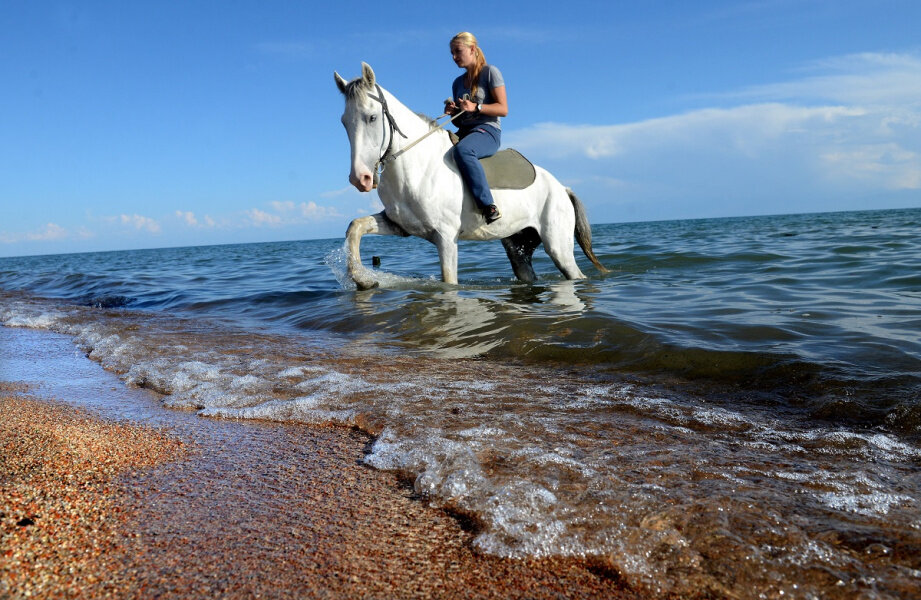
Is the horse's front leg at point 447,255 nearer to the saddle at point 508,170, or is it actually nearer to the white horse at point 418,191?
the white horse at point 418,191

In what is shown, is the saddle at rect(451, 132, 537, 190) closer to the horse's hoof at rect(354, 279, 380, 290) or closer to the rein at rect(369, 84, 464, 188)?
the rein at rect(369, 84, 464, 188)

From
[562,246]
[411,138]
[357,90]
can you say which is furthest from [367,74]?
[562,246]

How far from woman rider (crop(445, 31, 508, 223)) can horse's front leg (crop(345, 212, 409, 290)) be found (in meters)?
0.88

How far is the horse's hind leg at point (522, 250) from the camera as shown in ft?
24.5

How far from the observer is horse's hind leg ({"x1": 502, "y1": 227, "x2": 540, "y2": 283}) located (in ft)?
24.5

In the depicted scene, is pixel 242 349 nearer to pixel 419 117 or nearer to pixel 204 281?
pixel 419 117

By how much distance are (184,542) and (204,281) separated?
37.2ft

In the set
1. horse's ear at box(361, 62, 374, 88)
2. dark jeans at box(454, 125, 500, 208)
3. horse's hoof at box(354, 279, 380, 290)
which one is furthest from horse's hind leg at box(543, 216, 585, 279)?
horse's ear at box(361, 62, 374, 88)

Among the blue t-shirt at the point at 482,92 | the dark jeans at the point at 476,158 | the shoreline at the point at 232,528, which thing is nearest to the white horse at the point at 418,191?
the dark jeans at the point at 476,158

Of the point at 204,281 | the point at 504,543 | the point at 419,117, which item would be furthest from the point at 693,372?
the point at 204,281

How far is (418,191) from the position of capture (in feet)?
18.6

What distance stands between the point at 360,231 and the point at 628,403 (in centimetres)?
371

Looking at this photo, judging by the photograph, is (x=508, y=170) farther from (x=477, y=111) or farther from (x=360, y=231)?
(x=360, y=231)

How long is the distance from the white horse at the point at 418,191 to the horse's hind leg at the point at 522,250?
0.31 m
